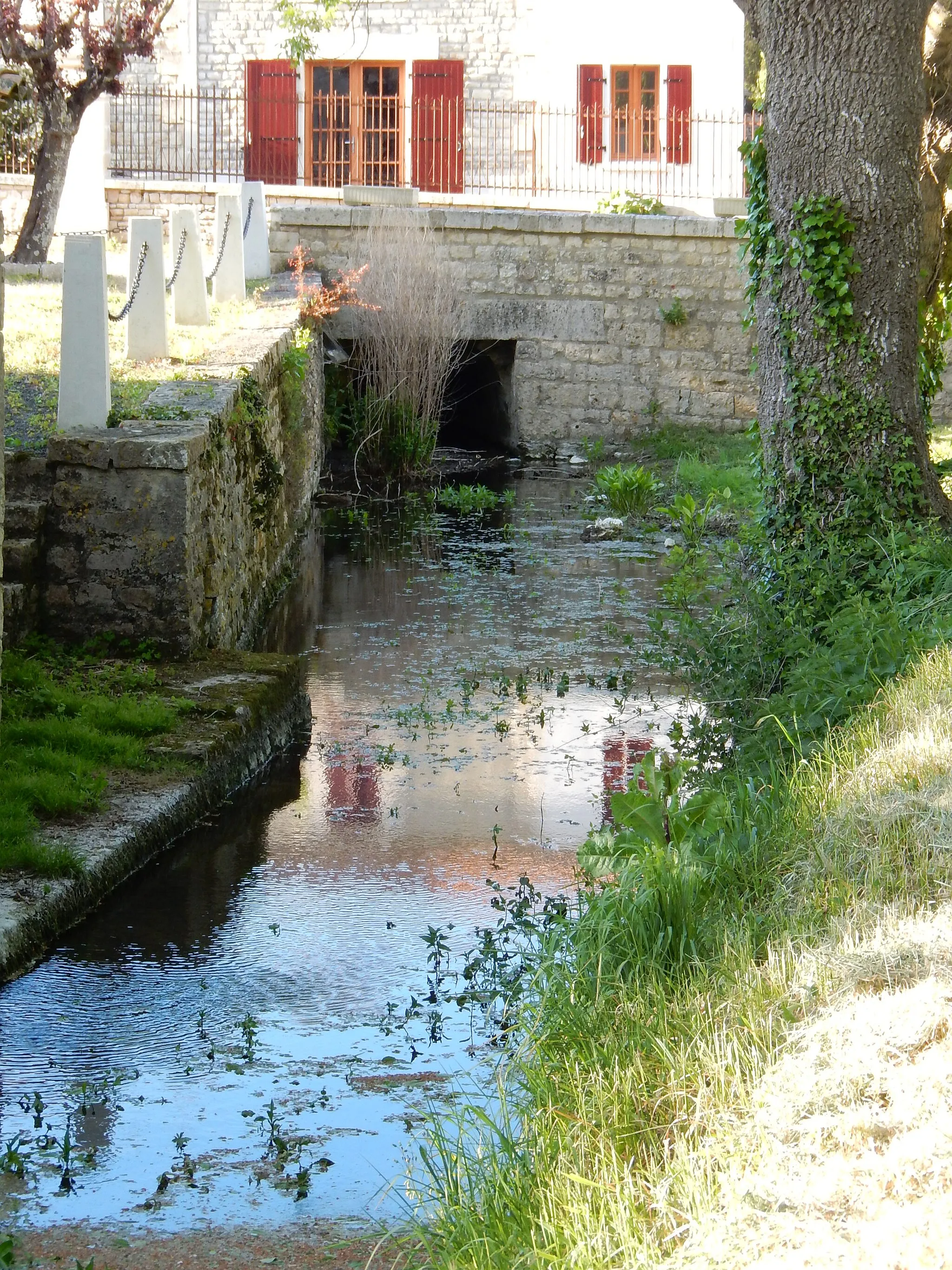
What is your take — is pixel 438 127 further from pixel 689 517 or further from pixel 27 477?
pixel 689 517

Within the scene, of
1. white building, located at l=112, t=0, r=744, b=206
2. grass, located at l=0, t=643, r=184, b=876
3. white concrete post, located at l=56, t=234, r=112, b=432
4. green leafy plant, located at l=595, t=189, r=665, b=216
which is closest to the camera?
grass, located at l=0, t=643, r=184, b=876

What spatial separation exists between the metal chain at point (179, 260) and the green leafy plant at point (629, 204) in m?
7.63

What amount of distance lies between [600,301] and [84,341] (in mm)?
9326

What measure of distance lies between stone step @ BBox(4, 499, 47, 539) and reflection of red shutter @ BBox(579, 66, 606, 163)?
15845mm

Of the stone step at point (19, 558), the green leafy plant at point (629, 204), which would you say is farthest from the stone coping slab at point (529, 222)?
the stone step at point (19, 558)

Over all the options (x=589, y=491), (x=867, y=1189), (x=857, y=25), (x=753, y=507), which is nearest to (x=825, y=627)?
(x=753, y=507)

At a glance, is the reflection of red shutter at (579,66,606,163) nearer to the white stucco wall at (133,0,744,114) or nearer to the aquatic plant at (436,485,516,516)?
the white stucco wall at (133,0,744,114)

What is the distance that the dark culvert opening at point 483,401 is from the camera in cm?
1591

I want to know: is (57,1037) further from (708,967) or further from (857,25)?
(857,25)

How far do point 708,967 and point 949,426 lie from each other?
1290 centimetres

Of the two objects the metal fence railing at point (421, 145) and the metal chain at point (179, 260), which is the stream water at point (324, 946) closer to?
the metal chain at point (179, 260)

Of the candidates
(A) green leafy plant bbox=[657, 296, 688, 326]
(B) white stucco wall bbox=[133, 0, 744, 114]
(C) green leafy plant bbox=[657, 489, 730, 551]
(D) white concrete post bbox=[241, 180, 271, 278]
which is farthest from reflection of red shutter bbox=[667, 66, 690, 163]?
(C) green leafy plant bbox=[657, 489, 730, 551]

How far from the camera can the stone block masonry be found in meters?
15.0

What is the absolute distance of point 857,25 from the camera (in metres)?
6.62
